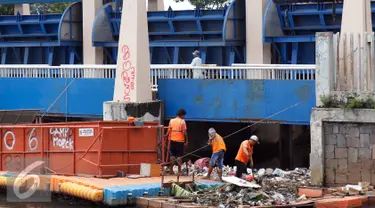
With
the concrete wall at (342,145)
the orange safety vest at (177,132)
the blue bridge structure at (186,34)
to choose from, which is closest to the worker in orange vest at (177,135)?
the orange safety vest at (177,132)

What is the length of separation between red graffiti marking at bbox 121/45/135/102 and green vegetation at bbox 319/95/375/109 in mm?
6683

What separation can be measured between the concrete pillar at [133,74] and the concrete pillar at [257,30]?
12.1ft

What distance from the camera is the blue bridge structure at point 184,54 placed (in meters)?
22.7

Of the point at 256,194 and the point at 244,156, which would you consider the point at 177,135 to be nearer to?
the point at 244,156

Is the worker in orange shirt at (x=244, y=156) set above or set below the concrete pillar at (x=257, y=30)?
below

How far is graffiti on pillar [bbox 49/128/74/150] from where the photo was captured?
20.1 meters

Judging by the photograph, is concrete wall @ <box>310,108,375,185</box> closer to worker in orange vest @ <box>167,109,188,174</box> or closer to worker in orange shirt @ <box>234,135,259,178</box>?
worker in orange shirt @ <box>234,135,259,178</box>

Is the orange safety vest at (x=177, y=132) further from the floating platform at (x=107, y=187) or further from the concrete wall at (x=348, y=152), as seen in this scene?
the concrete wall at (x=348, y=152)

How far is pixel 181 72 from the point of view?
966 inches

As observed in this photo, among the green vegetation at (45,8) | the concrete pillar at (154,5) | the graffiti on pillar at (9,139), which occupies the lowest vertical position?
the graffiti on pillar at (9,139)

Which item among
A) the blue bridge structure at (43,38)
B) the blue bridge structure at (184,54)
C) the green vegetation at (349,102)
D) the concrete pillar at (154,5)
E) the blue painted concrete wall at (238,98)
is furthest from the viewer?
the concrete pillar at (154,5)

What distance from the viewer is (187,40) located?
95.3 feet

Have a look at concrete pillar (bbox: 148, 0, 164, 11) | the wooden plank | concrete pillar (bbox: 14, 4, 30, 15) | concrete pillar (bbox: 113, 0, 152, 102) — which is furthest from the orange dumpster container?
concrete pillar (bbox: 14, 4, 30, 15)

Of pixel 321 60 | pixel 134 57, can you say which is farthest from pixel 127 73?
pixel 321 60
